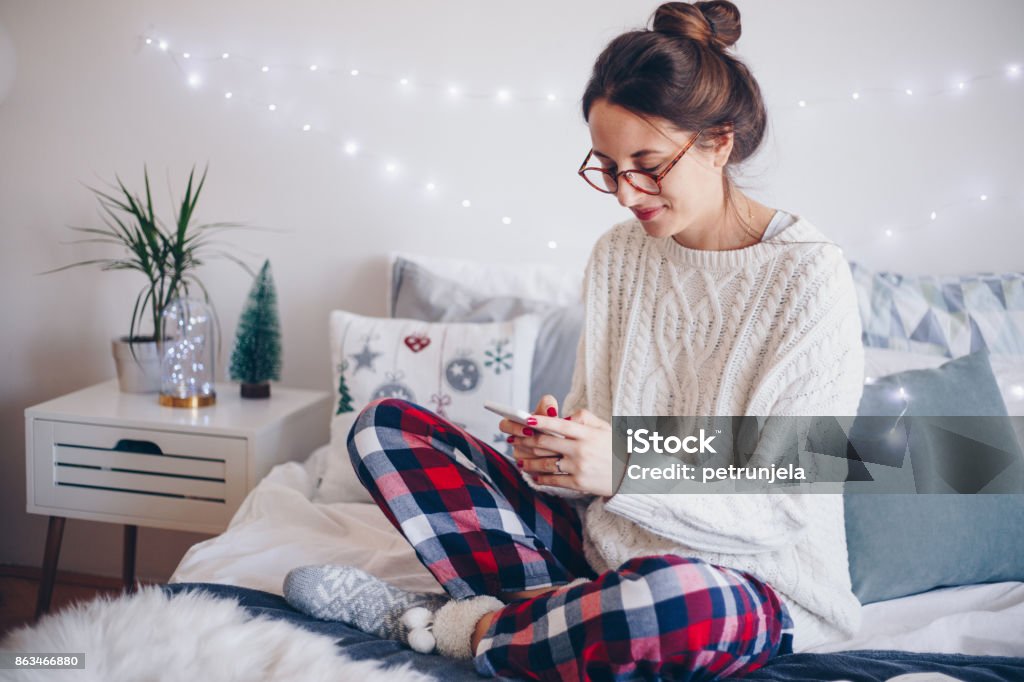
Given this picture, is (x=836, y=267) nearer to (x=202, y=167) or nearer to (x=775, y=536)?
(x=775, y=536)

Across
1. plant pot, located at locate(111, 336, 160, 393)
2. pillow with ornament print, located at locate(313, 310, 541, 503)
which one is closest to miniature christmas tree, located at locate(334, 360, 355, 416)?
pillow with ornament print, located at locate(313, 310, 541, 503)

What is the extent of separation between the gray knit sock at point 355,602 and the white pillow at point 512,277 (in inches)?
34.1

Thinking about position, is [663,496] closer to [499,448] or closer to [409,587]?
[409,587]

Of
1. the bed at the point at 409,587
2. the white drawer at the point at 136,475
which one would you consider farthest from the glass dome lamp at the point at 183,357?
the bed at the point at 409,587

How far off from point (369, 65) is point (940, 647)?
1.72 meters

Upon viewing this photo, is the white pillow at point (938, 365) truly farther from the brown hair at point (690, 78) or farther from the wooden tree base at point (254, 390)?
the wooden tree base at point (254, 390)

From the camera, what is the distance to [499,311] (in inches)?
72.3

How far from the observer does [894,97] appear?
1.84m

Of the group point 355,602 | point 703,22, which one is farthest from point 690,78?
point 355,602

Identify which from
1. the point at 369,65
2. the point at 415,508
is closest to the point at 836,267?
the point at 415,508

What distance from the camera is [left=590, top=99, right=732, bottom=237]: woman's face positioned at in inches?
46.1

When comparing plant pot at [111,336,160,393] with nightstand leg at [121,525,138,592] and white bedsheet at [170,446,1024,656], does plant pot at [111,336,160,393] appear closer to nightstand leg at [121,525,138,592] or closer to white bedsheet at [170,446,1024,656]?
nightstand leg at [121,525,138,592]

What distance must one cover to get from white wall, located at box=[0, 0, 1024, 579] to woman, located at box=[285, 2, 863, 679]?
0.58m

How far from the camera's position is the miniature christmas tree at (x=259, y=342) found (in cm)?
196
